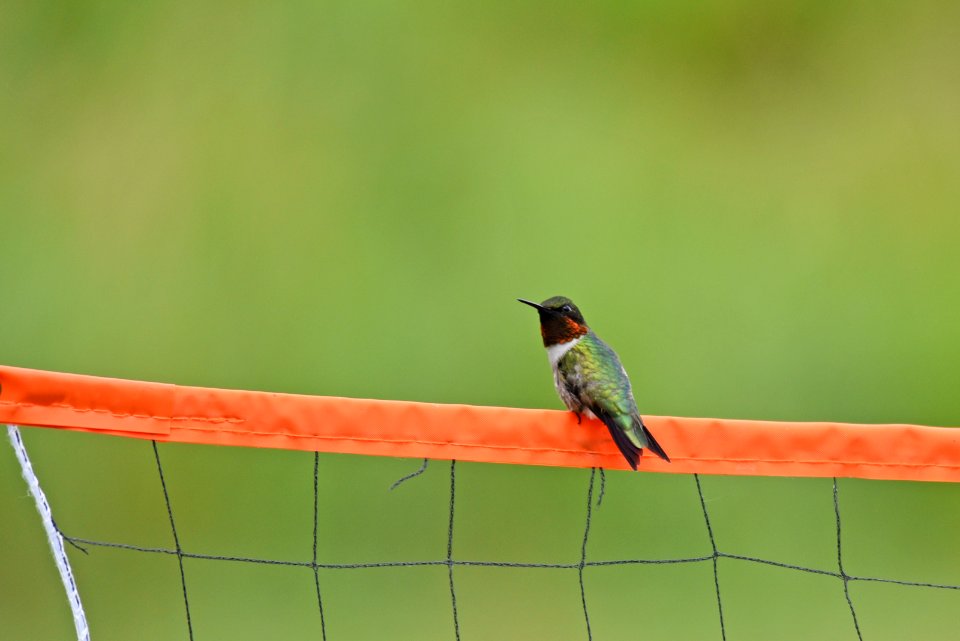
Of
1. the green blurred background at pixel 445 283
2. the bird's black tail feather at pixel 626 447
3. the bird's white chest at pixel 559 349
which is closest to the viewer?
the bird's black tail feather at pixel 626 447

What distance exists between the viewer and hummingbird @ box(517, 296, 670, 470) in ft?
3.81

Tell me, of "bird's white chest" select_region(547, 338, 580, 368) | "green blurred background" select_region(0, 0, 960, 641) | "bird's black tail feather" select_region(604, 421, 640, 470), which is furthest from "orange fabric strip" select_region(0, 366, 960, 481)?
"green blurred background" select_region(0, 0, 960, 641)

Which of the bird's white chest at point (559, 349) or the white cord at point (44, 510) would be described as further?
the bird's white chest at point (559, 349)

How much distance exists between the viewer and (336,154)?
495 cm

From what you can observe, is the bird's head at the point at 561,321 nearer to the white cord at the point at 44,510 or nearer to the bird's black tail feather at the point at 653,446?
the bird's black tail feather at the point at 653,446

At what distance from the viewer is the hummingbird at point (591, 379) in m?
1.16

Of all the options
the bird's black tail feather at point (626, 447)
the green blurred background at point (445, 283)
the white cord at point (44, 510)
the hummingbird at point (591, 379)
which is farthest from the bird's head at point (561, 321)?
the green blurred background at point (445, 283)

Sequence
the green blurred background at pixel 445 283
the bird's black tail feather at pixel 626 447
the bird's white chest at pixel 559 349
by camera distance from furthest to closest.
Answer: the green blurred background at pixel 445 283, the bird's white chest at pixel 559 349, the bird's black tail feather at pixel 626 447

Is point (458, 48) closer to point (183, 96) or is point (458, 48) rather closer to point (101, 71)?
point (183, 96)

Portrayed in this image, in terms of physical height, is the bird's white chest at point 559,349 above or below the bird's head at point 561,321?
below

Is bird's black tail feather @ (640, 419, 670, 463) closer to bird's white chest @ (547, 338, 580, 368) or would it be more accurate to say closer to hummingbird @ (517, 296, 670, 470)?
hummingbird @ (517, 296, 670, 470)

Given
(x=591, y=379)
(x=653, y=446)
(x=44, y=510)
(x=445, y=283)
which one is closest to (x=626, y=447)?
(x=653, y=446)

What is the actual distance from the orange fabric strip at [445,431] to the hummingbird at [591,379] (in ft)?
0.06

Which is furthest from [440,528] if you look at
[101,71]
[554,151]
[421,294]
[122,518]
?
[101,71]
